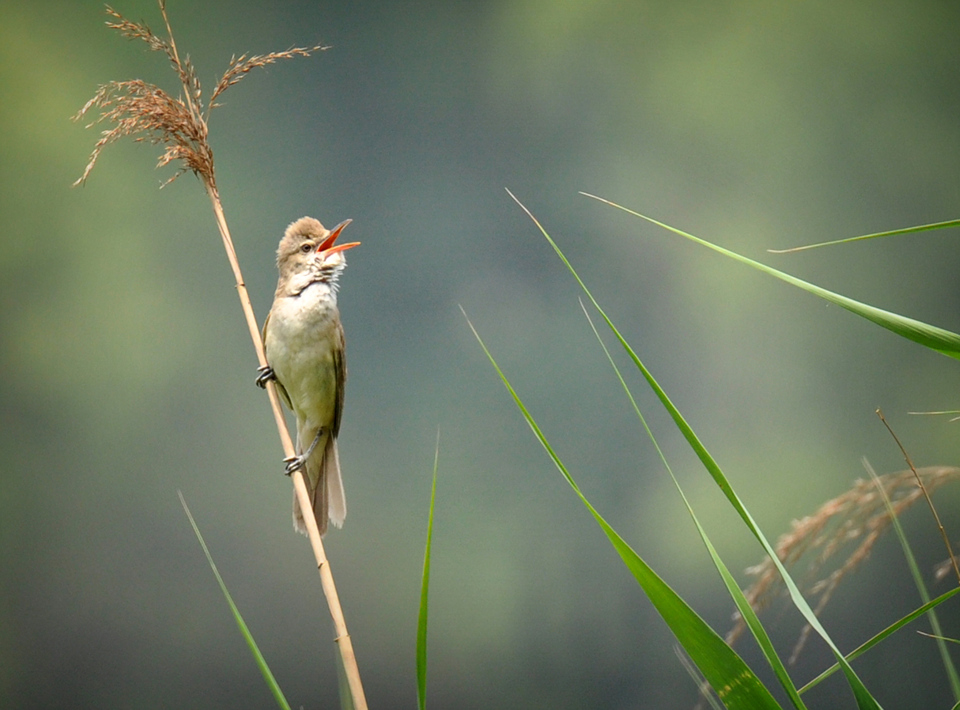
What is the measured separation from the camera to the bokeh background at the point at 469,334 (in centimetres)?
215

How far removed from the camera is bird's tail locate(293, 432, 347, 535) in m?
1.45

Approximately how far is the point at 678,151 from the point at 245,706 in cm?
220

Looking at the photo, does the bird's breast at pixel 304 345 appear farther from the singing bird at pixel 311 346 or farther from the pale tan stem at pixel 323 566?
the pale tan stem at pixel 323 566

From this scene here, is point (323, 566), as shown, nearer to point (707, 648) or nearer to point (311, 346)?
point (707, 648)

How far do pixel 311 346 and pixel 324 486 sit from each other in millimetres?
292

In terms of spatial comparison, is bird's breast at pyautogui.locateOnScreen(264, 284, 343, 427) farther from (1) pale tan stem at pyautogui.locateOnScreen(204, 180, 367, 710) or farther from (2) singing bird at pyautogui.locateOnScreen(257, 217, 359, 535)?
(1) pale tan stem at pyautogui.locateOnScreen(204, 180, 367, 710)

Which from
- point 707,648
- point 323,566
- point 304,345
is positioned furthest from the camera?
point 304,345

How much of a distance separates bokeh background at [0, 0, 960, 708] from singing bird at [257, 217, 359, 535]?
76 centimetres

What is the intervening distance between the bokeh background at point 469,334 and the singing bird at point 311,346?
76 centimetres

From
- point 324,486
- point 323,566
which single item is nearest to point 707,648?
point 323,566

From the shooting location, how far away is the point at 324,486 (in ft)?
5.03

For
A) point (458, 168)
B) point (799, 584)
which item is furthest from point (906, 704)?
point (458, 168)

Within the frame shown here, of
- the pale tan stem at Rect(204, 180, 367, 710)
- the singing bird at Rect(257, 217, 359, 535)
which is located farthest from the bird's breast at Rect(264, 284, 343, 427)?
the pale tan stem at Rect(204, 180, 367, 710)

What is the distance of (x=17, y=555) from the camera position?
6.83ft
